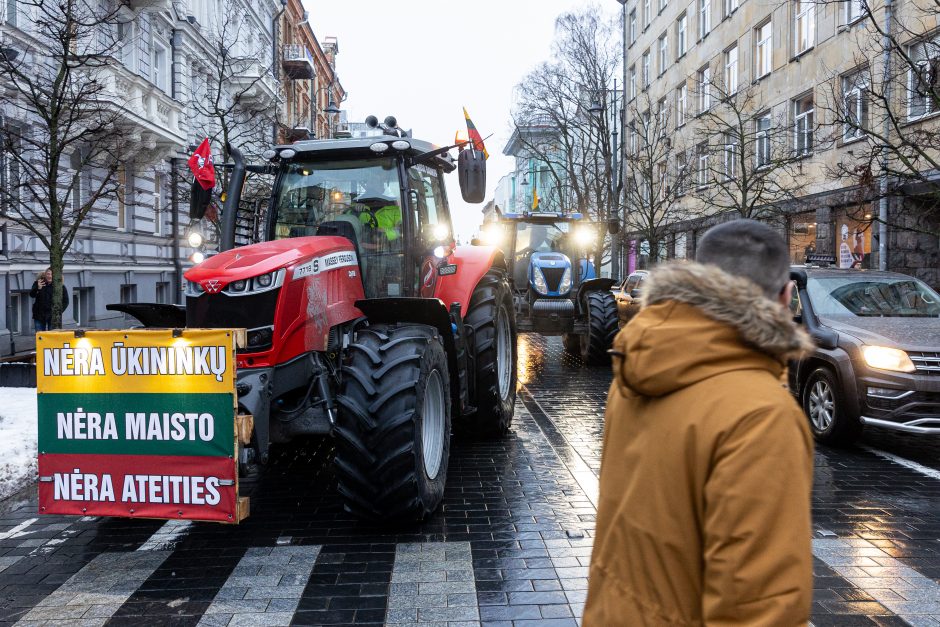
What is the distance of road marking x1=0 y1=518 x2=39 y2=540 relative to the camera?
17.8ft

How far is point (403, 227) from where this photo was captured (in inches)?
248

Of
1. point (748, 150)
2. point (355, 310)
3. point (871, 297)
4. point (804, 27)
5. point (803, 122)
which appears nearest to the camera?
point (355, 310)

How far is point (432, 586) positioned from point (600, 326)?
9279mm

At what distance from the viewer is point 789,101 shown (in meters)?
25.1

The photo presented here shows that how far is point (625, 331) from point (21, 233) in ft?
58.6

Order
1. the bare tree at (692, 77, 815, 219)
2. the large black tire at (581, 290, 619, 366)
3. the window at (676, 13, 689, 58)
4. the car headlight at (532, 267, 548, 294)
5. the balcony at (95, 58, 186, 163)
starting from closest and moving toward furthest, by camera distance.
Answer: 1. the large black tire at (581, 290, 619, 366)
2. the car headlight at (532, 267, 548, 294)
3. the balcony at (95, 58, 186, 163)
4. the bare tree at (692, 77, 815, 219)
5. the window at (676, 13, 689, 58)

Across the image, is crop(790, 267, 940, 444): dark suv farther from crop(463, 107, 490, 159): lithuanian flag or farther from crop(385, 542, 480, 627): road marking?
crop(385, 542, 480, 627): road marking

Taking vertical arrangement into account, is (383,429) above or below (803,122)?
below

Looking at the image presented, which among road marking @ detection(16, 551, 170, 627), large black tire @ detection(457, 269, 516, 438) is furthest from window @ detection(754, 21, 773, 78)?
road marking @ detection(16, 551, 170, 627)

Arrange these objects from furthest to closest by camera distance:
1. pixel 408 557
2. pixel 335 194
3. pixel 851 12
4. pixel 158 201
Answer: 1. pixel 158 201
2. pixel 851 12
3. pixel 335 194
4. pixel 408 557

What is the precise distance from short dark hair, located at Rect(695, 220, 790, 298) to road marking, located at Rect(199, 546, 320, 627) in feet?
9.79

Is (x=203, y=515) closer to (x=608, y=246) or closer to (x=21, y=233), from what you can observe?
(x=21, y=233)

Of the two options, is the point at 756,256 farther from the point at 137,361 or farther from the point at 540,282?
the point at 540,282

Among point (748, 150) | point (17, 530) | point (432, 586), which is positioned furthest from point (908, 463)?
point (748, 150)
